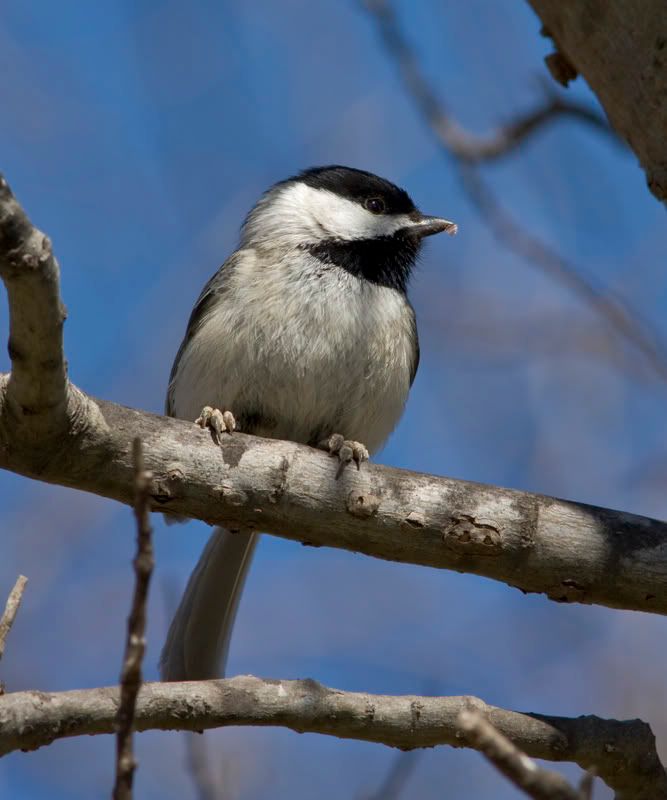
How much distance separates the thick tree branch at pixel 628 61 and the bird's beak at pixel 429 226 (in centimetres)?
139

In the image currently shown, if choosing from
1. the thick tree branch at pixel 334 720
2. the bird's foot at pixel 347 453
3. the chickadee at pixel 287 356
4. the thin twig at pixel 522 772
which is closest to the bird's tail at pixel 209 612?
the chickadee at pixel 287 356

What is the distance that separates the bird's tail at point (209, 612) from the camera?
3982 millimetres

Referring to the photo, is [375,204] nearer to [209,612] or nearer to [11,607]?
[209,612]

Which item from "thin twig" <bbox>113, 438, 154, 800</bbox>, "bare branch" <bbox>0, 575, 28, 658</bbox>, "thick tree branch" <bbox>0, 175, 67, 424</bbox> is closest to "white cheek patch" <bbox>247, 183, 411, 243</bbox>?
"thick tree branch" <bbox>0, 175, 67, 424</bbox>

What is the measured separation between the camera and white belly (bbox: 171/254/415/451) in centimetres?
411

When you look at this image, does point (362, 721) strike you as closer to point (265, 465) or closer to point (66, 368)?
point (265, 465)

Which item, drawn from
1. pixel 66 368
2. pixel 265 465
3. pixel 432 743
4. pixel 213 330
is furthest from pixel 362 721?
pixel 213 330

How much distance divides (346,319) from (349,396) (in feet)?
1.03

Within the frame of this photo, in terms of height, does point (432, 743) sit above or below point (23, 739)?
above

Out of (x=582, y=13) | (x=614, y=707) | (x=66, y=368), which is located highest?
(x=582, y=13)

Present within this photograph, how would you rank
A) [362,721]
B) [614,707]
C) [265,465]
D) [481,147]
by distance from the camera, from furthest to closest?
1. [614,707]
2. [481,147]
3. [265,465]
4. [362,721]

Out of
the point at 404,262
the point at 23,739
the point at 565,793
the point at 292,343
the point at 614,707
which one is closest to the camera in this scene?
the point at 565,793

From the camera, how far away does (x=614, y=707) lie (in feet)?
19.9

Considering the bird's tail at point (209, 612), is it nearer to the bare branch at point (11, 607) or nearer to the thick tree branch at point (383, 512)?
the thick tree branch at point (383, 512)
